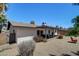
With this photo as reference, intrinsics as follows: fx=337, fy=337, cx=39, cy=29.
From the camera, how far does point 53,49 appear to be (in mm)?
9461

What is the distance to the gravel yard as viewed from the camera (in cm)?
939

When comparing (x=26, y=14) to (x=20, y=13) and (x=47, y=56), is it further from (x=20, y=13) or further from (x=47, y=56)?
(x=47, y=56)

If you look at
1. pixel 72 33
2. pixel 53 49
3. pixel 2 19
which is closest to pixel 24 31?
pixel 2 19

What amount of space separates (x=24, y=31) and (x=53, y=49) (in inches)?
39.5

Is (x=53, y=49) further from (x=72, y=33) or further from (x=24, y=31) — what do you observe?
(x=24, y=31)

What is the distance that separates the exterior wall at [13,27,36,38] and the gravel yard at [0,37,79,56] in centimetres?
35

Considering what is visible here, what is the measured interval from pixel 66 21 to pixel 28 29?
3.79 ft

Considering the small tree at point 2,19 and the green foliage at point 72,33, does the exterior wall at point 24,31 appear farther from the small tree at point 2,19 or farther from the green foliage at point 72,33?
the green foliage at point 72,33

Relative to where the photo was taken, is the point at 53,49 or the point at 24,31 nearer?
the point at 53,49

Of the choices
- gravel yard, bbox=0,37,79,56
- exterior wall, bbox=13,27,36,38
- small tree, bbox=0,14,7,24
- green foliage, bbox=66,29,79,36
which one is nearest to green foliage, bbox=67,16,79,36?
green foliage, bbox=66,29,79,36

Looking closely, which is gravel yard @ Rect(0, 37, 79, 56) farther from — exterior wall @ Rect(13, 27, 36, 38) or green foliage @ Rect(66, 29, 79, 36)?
exterior wall @ Rect(13, 27, 36, 38)

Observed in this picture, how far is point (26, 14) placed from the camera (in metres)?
9.45

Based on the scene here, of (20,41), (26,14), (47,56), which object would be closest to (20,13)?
(26,14)

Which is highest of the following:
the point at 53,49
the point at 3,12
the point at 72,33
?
the point at 3,12
